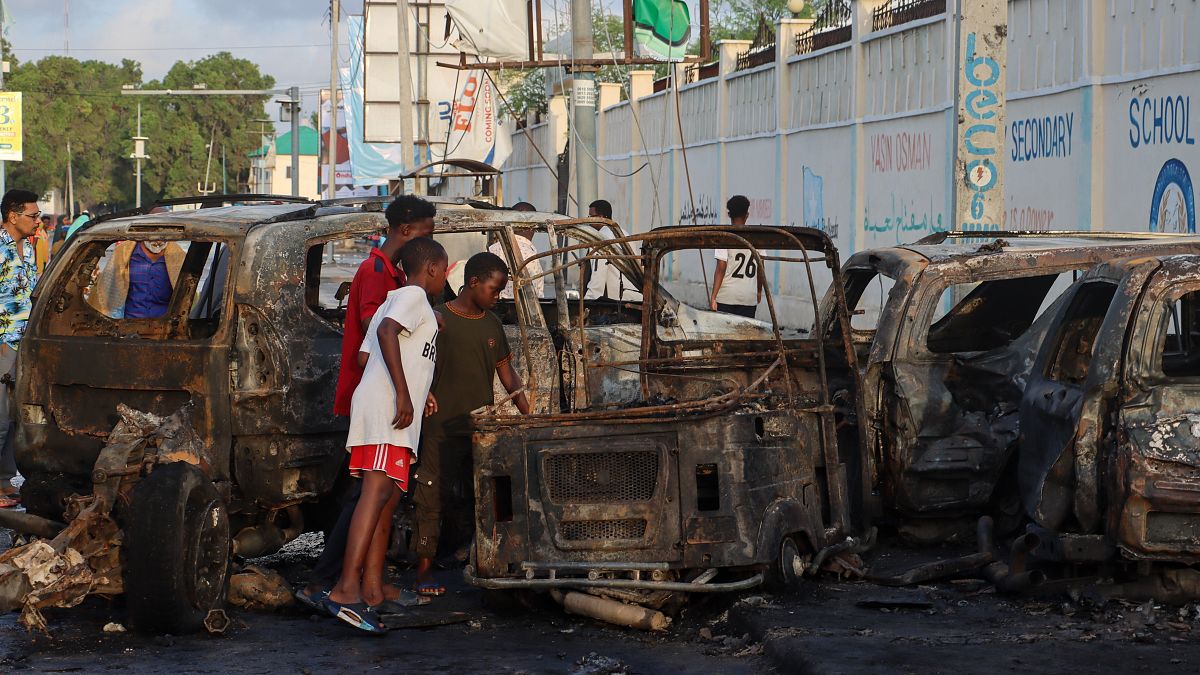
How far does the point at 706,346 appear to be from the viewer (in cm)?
866

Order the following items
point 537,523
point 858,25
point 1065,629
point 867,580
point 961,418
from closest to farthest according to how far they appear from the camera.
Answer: point 1065,629 < point 537,523 < point 867,580 < point 961,418 < point 858,25

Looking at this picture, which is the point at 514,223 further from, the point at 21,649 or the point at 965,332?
the point at 21,649

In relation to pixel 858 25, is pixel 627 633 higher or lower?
lower

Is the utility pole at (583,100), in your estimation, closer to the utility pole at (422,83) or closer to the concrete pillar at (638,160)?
the concrete pillar at (638,160)

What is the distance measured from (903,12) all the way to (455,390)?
1239 cm

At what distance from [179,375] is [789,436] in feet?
9.36

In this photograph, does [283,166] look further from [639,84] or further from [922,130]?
[922,130]

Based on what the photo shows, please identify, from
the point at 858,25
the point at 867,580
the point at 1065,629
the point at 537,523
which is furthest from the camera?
the point at 858,25

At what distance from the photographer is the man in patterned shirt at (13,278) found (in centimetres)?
1048

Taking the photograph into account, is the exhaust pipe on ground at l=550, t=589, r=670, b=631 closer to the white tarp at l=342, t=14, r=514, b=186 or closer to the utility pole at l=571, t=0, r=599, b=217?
the utility pole at l=571, t=0, r=599, b=217

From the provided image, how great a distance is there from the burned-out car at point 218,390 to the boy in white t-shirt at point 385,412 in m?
0.56

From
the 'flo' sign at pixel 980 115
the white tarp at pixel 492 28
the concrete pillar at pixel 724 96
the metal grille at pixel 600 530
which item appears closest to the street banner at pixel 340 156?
the white tarp at pixel 492 28

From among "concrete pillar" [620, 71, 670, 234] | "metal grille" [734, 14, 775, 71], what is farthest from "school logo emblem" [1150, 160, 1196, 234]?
"concrete pillar" [620, 71, 670, 234]

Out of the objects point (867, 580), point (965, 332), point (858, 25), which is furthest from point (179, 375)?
point (858, 25)
